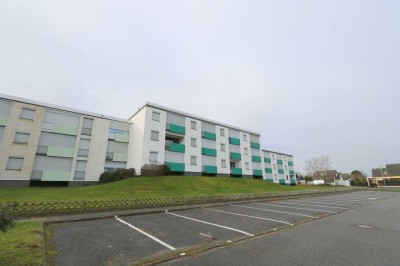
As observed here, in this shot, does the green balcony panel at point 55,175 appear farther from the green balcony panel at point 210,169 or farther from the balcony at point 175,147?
the green balcony panel at point 210,169

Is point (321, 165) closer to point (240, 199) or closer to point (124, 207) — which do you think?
point (240, 199)

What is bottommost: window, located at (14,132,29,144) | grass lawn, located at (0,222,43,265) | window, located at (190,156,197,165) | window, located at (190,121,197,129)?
grass lawn, located at (0,222,43,265)

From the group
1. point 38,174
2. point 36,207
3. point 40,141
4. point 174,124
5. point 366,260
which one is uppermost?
point 174,124

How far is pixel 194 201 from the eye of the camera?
18703 millimetres

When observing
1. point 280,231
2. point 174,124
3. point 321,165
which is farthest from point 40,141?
point 321,165

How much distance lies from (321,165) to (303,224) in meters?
83.1

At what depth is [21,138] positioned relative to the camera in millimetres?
26141

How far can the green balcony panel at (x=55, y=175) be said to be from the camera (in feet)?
87.8

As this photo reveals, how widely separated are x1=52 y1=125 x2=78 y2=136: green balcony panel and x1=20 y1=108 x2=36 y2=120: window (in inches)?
110

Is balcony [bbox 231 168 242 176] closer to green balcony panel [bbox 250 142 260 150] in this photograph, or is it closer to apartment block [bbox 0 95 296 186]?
apartment block [bbox 0 95 296 186]

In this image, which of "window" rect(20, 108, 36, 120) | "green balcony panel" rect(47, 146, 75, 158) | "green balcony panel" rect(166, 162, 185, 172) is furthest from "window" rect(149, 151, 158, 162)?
"window" rect(20, 108, 36, 120)

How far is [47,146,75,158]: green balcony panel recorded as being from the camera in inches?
1089

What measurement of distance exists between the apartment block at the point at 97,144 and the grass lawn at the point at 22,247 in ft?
72.8

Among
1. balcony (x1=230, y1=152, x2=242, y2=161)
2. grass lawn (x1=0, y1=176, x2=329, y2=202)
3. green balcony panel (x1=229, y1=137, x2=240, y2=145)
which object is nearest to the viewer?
grass lawn (x1=0, y1=176, x2=329, y2=202)
